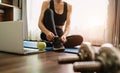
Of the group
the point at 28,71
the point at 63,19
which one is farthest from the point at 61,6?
the point at 28,71

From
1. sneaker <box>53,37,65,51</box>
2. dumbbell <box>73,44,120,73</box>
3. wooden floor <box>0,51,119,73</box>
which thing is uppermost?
dumbbell <box>73,44,120,73</box>

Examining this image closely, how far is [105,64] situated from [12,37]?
1.17 m

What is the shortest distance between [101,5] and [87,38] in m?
0.52

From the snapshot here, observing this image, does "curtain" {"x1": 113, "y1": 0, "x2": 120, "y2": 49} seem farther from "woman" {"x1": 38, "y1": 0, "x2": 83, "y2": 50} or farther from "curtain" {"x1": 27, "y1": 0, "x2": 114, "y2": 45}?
"woman" {"x1": 38, "y1": 0, "x2": 83, "y2": 50}

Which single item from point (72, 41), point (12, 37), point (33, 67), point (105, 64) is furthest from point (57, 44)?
point (105, 64)

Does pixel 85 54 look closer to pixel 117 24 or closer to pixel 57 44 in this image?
pixel 57 44

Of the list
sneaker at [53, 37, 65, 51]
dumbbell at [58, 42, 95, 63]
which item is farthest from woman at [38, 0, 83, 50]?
dumbbell at [58, 42, 95, 63]

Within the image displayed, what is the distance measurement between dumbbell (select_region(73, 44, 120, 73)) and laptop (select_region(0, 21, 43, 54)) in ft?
3.40

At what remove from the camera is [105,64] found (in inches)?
14.2

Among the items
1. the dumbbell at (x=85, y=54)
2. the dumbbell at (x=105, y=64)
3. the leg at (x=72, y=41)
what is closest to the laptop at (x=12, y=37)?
the leg at (x=72, y=41)

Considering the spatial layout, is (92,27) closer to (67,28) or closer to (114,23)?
(114,23)

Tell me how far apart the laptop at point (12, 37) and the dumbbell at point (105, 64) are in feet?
3.40

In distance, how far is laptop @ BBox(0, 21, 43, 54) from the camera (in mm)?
1384

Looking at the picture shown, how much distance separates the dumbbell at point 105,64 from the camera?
345 millimetres
